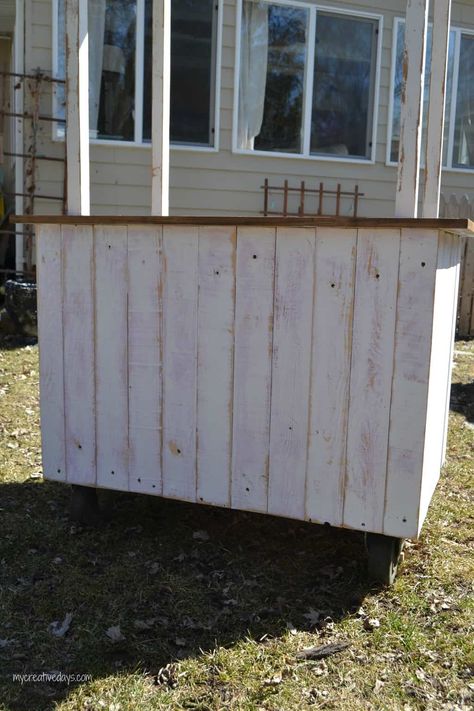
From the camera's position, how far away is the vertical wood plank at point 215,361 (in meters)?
2.82

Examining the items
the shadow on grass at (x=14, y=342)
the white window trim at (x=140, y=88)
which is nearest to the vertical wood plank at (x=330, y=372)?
the shadow on grass at (x=14, y=342)

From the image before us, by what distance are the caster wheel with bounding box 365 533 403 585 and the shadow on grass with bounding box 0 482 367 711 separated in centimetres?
8

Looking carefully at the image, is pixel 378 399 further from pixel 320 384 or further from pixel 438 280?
pixel 438 280

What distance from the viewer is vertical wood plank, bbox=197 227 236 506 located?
2.82 m

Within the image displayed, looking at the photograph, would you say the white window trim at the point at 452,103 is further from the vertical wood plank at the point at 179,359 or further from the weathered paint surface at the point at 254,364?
the vertical wood plank at the point at 179,359

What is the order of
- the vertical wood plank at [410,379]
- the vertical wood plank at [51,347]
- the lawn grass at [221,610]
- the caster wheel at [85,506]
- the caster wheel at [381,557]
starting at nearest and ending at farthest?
1. the lawn grass at [221,610]
2. the vertical wood plank at [410,379]
3. the caster wheel at [381,557]
4. the vertical wood plank at [51,347]
5. the caster wheel at [85,506]

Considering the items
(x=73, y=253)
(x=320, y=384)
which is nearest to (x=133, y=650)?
(x=320, y=384)

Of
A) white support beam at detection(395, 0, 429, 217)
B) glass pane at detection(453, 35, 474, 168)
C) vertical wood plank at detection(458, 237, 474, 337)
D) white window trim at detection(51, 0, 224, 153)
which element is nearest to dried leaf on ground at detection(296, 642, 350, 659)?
white support beam at detection(395, 0, 429, 217)

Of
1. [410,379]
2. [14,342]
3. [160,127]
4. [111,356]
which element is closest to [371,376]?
[410,379]

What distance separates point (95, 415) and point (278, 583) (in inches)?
40.8

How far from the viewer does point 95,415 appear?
312cm

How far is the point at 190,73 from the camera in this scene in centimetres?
820

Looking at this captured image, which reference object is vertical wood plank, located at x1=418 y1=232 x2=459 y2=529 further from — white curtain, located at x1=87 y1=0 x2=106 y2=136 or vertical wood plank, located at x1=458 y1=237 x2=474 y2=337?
white curtain, located at x1=87 y1=0 x2=106 y2=136

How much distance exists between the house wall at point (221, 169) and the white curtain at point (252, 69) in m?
0.19
